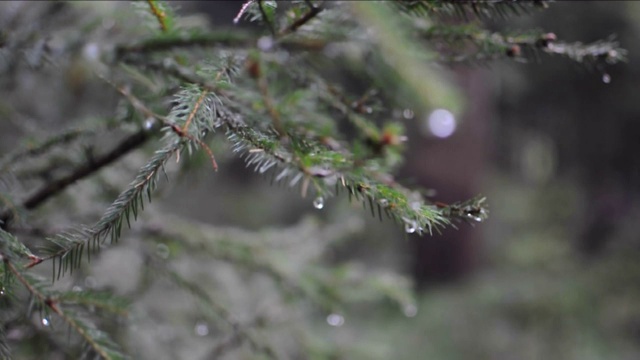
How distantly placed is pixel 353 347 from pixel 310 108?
45.1 inches

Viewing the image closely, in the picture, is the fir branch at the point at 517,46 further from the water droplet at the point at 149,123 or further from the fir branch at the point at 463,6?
the water droplet at the point at 149,123

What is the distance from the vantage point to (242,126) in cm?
100

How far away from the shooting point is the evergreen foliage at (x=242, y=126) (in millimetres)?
961

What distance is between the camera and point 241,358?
2266mm

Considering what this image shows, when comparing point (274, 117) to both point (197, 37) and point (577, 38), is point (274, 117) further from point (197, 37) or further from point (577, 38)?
point (577, 38)

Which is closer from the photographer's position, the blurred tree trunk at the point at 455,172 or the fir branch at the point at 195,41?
the fir branch at the point at 195,41

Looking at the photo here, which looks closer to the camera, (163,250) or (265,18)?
(265,18)

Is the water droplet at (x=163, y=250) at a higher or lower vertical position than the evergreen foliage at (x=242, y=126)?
lower

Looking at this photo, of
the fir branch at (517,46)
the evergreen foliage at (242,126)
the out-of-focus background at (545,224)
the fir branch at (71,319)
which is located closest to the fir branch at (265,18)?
the evergreen foliage at (242,126)

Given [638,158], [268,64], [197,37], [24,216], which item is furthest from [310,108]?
[638,158]

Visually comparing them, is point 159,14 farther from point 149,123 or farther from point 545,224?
point 545,224

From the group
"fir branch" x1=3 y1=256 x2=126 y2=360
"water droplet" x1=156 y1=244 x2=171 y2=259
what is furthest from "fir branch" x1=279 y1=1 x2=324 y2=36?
"water droplet" x1=156 y1=244 x2=171 y2=259

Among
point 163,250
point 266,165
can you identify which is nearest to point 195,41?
point 266,165

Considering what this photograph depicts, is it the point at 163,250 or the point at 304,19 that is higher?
the point at 304,19
